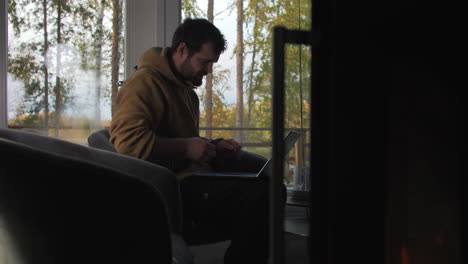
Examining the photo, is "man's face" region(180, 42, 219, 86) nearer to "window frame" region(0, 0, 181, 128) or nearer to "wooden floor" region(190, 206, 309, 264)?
"wooden floor" region(190, 206, 309, 264)

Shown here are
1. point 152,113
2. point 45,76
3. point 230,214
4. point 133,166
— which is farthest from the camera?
point 45,76

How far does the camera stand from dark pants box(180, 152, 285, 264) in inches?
67.1

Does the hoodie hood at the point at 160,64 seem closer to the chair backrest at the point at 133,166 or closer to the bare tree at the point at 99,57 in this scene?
the chair backrest at the point at 133,166

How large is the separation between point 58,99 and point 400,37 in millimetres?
3090

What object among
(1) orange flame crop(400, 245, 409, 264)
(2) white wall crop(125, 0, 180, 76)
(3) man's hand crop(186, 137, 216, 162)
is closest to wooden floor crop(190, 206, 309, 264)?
(3) man's hand crop(186, 137, 216, 162)

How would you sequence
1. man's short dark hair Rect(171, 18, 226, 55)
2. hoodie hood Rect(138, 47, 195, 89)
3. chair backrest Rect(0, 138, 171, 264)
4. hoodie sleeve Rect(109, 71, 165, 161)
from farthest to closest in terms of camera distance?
man's short dark hair Rect(171, 18, 226, 55) → hoodie hood Rect(138, 47, 195, 89) → hoodie sleeve Rect(109, 71, 165, 161) → chair backrest Rect(0, 138, 171, 264)

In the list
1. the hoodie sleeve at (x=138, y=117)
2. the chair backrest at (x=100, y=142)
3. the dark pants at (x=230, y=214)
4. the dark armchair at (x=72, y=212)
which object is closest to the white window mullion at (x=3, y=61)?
the chair backrest at (x=100, y=142)

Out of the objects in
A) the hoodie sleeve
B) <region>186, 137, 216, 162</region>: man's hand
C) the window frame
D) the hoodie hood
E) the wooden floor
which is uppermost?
the window frame

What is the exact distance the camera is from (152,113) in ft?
6.49

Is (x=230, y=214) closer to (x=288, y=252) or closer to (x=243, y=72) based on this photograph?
(x=288, y=252)

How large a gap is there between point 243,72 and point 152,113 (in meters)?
1.84

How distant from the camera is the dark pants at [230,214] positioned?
1703mm

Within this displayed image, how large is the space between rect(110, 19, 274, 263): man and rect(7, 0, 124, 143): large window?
1361mm

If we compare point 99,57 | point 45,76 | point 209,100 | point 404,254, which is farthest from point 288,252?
point 45,76
